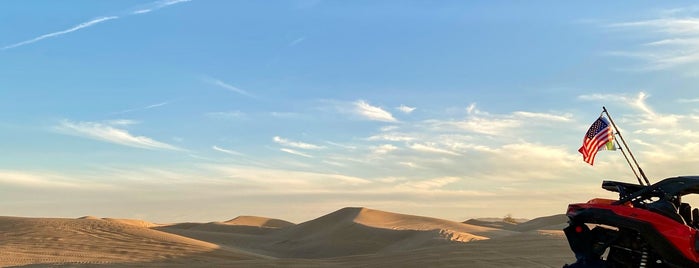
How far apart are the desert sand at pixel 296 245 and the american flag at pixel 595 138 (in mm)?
2474

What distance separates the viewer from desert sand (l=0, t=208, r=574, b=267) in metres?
16.3

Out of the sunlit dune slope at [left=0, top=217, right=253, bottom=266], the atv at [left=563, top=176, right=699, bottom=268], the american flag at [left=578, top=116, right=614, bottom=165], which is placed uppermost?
the american flag at [left=578, top=116, right=614, bottom=165]

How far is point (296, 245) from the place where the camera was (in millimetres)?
41906

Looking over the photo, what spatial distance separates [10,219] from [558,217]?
40.0m

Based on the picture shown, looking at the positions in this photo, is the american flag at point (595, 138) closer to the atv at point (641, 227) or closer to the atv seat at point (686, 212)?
the atv at point (641, 227)

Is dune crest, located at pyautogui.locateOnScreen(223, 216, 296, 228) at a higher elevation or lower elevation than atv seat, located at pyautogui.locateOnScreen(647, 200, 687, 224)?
higher

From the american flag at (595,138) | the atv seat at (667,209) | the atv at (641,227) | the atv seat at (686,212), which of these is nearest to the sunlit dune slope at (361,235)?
the american flag at (595,138)

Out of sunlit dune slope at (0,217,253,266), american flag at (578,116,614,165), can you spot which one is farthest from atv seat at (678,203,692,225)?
sunlit dune slope at (0,217,253,266)

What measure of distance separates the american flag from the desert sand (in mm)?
2474

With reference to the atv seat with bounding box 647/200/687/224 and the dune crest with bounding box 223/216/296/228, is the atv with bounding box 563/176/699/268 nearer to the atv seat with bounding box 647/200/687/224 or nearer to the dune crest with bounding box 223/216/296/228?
the atv seat with bounding box 647/200/687/224

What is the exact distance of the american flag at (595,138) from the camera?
12930 mm

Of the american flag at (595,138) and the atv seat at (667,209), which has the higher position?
the american flag at (595,138)

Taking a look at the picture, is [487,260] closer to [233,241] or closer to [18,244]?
[18,244]

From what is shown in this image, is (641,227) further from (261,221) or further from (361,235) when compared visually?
(261,221)
